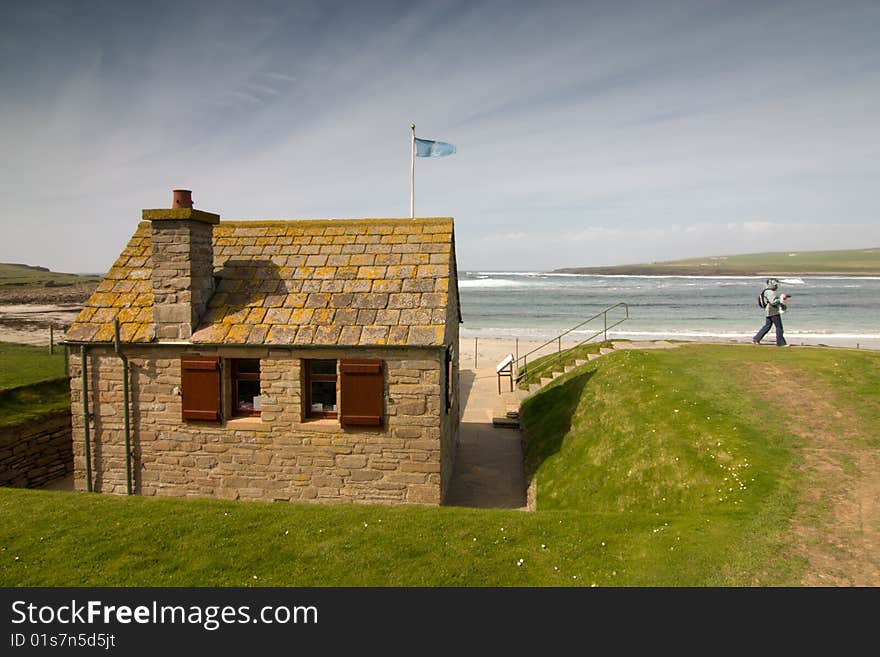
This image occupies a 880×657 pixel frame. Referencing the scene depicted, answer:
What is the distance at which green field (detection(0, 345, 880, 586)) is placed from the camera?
6973mm

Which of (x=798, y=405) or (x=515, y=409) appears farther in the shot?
(x=515, y=409)

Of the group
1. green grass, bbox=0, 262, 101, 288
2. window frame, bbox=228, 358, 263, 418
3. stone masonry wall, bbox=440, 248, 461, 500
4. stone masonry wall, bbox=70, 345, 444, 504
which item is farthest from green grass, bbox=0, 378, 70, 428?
green grass, bbox=0, 262, 101, 288

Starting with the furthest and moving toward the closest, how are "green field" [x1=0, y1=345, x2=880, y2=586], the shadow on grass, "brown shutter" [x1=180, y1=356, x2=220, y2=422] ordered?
the shadow on grass < "brown shutter" [x1=180, y1=356, x2=220, y2=422] < "green field" [x1=0, y1=345, x2=880, y2=586]

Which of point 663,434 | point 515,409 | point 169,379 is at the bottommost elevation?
point 515,409

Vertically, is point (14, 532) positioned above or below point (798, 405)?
below

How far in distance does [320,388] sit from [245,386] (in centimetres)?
187

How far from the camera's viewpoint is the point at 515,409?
19.2 metres

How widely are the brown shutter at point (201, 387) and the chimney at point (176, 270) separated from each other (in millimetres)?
630

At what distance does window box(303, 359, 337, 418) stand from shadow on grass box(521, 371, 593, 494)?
18.3 ft

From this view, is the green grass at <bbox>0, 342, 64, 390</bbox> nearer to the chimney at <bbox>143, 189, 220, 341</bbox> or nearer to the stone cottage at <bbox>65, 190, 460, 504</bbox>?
the stone cottage at <bbox>65, 190, 460, 504</bbox>

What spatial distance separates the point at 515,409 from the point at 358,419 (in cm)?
940
